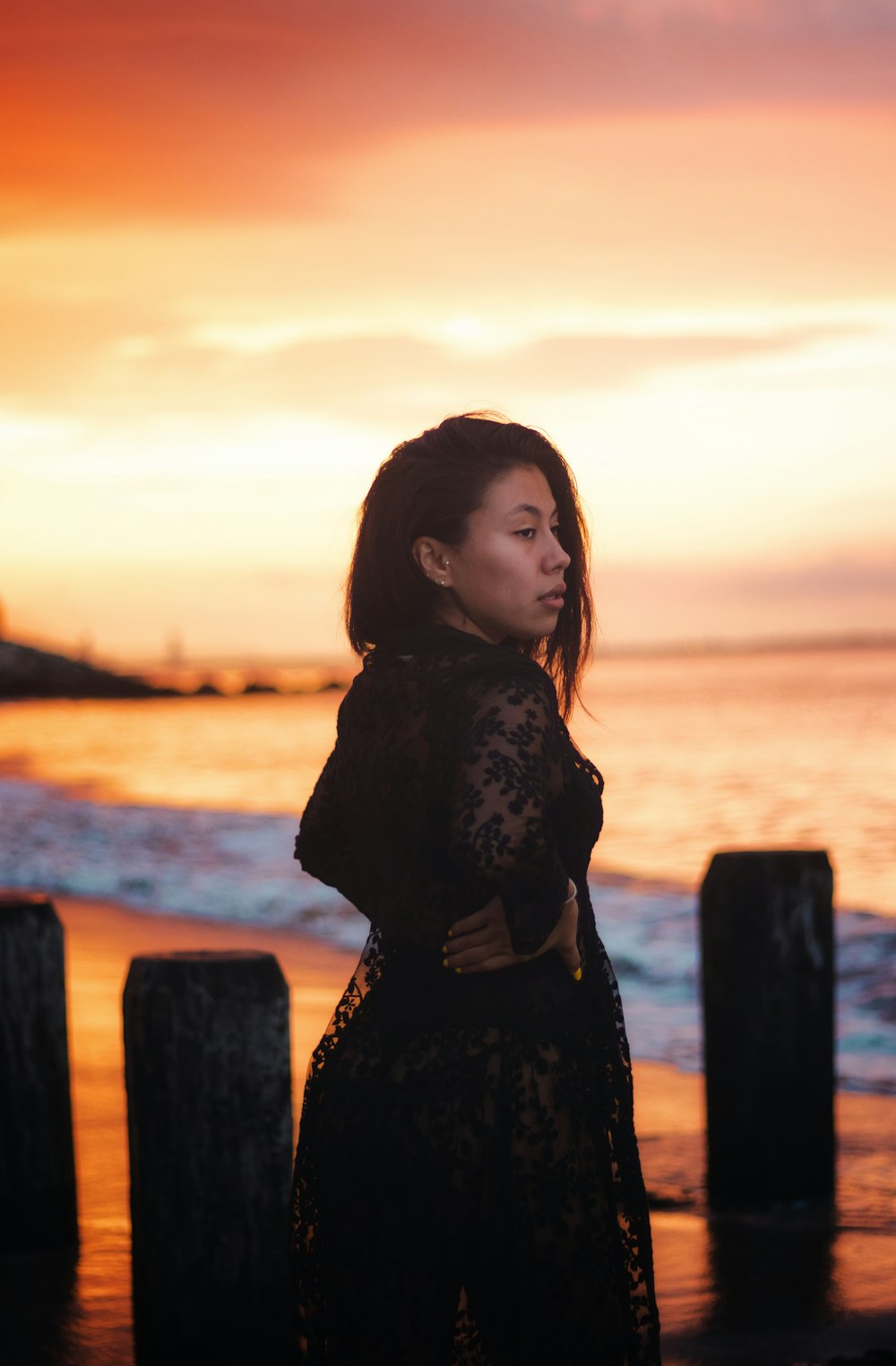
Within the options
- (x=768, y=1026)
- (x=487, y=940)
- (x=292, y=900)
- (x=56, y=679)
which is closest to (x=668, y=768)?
(x=292, y=900)

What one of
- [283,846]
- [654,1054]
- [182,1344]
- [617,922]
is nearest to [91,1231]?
[182,1344]

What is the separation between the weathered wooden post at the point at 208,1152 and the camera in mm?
3109

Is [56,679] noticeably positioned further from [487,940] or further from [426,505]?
[487,940]

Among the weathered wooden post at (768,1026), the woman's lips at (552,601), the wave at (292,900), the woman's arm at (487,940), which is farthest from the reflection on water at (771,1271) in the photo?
the wave at (292,900)

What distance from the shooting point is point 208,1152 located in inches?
124

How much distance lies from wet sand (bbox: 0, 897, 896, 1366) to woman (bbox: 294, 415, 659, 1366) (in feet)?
4.30

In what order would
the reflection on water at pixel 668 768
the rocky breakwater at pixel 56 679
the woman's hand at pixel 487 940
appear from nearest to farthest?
the woman's hand at pixel 487 940
the reflection on water at pixel 668 768
the rocky breakwater at pixel 56 679

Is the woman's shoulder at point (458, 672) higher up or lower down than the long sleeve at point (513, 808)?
higher up

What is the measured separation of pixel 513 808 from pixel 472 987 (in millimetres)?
338

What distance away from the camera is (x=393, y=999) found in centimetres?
241

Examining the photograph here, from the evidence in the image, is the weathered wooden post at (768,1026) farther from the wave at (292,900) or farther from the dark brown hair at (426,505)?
the wave at (292,900)

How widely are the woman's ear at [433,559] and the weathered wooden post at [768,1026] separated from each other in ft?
7.11

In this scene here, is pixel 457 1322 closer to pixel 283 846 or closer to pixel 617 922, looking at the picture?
pixel 617 922

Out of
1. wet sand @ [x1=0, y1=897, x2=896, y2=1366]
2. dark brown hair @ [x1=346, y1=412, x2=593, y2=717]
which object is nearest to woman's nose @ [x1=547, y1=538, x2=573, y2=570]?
dark brown hair @ [x1=346, y1=412, x2=593, y2=717]
